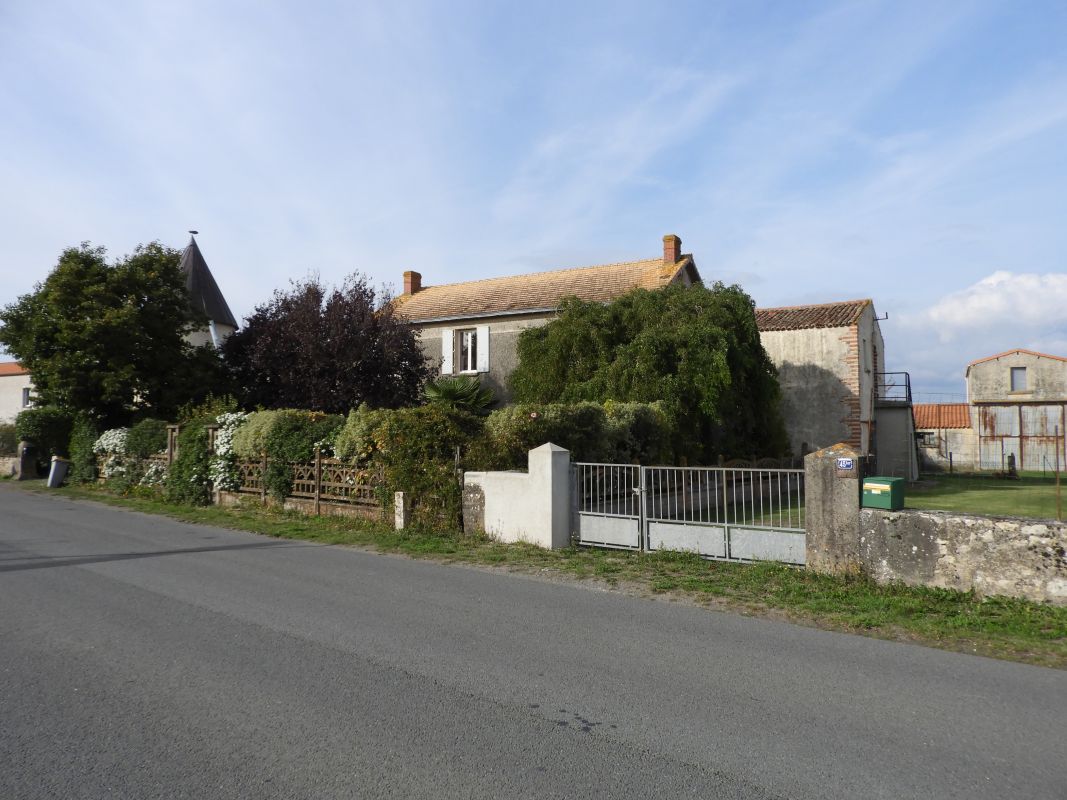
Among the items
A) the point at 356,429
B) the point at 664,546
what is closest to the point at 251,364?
the point at 356,429

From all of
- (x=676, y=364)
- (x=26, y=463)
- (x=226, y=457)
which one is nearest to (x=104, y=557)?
(x=226, y=457)

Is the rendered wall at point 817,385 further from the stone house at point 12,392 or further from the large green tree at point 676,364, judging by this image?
the stone house at point 12,392

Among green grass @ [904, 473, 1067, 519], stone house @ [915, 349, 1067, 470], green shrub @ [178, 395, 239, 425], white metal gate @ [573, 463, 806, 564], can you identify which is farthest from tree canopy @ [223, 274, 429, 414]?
stone house @ [915, 349, 1067, 470]

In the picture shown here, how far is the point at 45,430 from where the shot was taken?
82.6 ft

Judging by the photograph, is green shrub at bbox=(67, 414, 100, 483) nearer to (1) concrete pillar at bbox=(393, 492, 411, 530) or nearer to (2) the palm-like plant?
(2) the palm-like plant

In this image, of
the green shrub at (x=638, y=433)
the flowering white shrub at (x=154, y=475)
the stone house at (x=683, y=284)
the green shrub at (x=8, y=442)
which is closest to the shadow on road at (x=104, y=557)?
the green shrub at (x=638, y=433)

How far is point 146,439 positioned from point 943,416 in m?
40.2

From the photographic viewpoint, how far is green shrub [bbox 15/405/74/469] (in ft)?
81.7

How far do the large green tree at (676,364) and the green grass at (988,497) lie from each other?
4.60 metres

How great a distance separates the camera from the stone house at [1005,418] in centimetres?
3622

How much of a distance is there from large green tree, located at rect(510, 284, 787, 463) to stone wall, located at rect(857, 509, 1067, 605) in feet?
29.6

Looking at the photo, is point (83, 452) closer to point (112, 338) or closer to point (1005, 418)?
point (112, 338)

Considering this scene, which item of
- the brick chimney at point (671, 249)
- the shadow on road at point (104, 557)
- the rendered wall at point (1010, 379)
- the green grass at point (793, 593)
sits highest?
the brick chimney at point (671, 249)

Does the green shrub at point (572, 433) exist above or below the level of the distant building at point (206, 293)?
below
